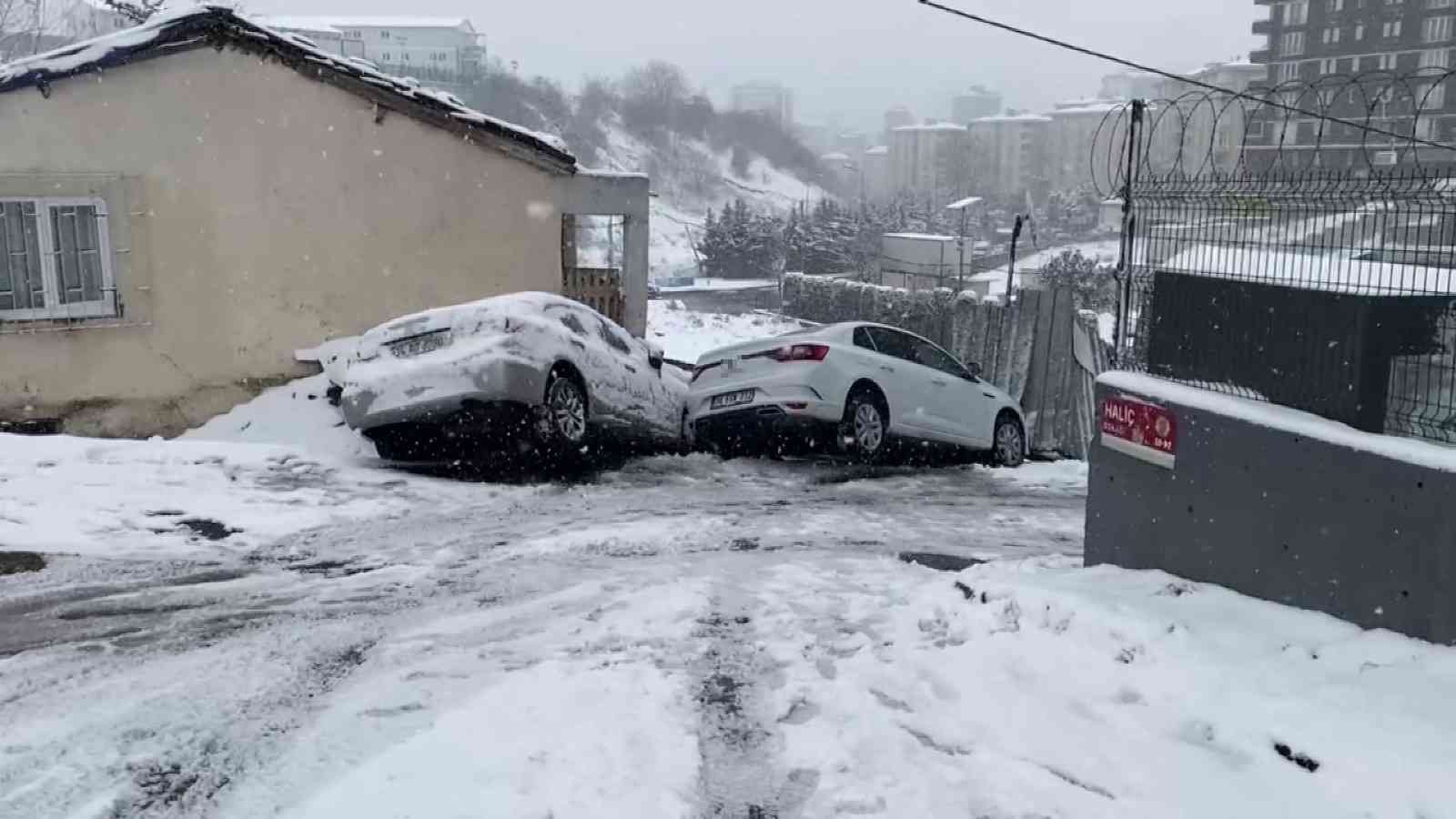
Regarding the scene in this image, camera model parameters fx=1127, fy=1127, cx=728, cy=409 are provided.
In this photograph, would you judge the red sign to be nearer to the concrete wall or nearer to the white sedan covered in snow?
the concrete wall

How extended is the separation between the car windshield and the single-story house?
0.05m

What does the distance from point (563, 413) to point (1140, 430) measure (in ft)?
17.9

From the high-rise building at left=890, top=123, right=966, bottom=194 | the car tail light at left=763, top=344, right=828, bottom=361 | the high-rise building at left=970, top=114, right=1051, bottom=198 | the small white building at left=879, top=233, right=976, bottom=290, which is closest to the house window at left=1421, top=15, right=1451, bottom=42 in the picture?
the small white building at left=879, top=233, right=976, bottom=290

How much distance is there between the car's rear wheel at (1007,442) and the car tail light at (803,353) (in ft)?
10.5

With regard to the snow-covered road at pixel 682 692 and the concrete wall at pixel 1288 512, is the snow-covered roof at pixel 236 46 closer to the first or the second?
the snow-covered road at pixel 682 692

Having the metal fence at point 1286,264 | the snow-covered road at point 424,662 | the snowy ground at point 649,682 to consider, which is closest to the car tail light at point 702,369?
the snow-covered road at point 424,662

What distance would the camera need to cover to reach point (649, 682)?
15.6 feet

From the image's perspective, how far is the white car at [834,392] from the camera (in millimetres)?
10844

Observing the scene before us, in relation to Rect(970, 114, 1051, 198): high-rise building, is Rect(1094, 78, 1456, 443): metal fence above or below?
below

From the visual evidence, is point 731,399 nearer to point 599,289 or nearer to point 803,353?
point 803,353

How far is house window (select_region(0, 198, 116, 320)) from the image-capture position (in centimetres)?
1198

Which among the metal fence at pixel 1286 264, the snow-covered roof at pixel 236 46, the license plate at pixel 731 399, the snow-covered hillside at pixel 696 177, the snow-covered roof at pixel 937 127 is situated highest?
the snow-covered roof at pixel 937 127

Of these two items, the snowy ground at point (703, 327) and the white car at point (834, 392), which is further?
the snowy ground at point (703, 327)

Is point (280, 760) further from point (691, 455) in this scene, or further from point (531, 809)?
point (691, 455)
